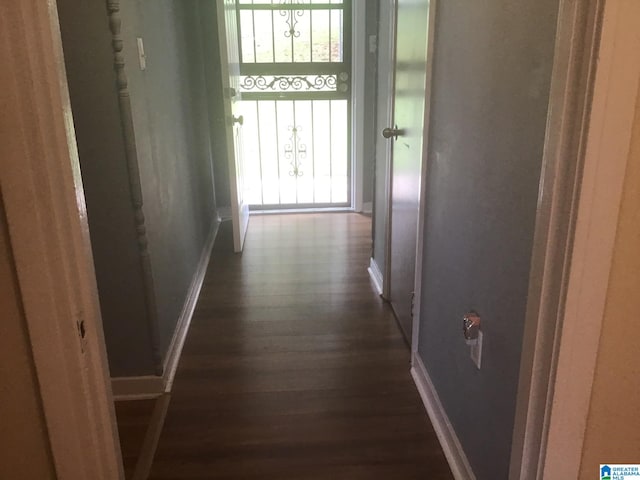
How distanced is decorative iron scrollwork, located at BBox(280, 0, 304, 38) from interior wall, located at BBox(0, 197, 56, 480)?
12.7 ft

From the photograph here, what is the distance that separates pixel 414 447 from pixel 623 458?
93cm

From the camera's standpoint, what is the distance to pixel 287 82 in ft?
14.7

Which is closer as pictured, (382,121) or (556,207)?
(556,207)

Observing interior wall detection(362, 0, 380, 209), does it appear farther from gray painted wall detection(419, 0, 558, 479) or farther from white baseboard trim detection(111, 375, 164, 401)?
white baseboard trim detection(111, 375, 164, 401)

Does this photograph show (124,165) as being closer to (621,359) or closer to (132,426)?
(132,426)

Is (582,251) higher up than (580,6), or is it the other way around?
(580,6)

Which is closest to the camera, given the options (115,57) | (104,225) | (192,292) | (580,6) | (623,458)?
(580,6)

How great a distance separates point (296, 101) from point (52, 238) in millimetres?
3888

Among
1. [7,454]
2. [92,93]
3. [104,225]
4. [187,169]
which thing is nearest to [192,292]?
[187,169]

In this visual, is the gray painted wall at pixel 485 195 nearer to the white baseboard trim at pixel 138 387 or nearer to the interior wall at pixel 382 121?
the interior wall at pixel 382 121

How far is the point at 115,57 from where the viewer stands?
5.99ft

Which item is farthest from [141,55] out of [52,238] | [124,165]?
[52,238]

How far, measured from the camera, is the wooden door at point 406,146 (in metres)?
2.12

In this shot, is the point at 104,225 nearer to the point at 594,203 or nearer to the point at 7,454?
the point at 7,454
